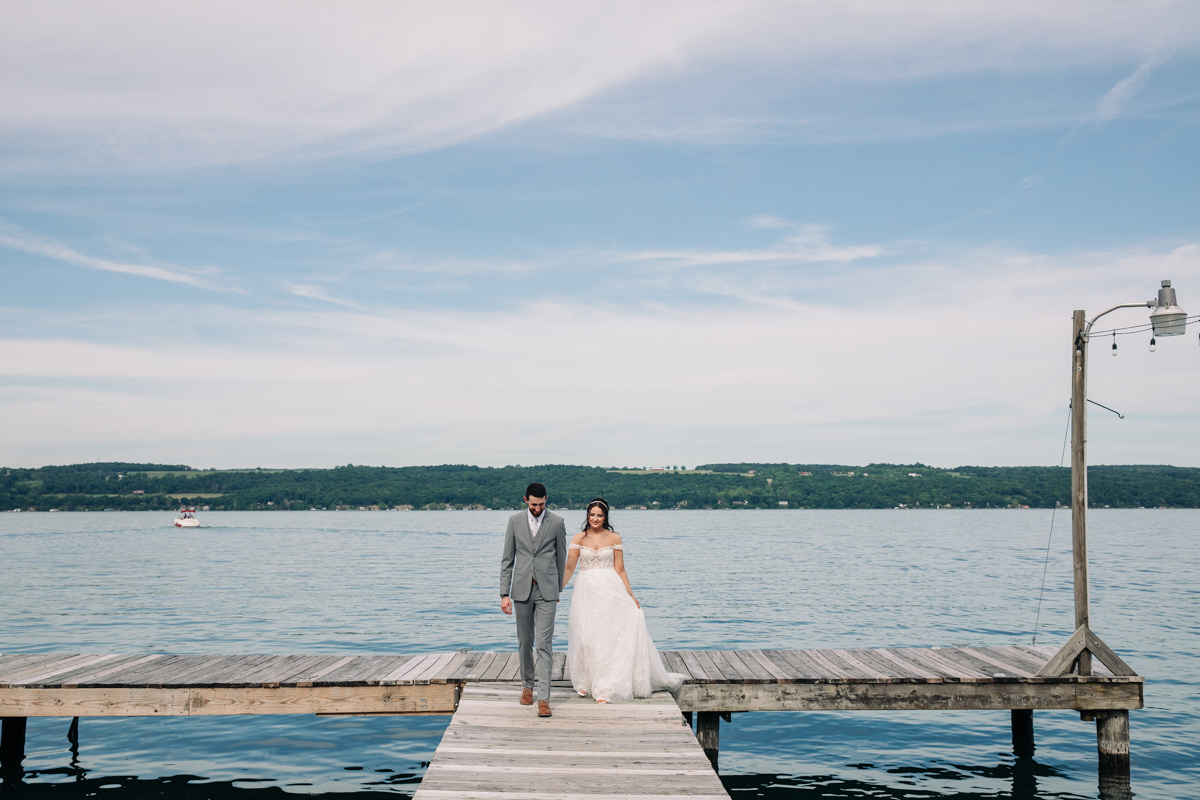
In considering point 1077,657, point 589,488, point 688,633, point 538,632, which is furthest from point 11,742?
point 589,488

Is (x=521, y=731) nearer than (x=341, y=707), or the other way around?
(x=521, y=731)

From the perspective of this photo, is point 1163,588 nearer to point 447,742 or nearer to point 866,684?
point 866,684

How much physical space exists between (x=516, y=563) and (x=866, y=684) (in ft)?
15.7

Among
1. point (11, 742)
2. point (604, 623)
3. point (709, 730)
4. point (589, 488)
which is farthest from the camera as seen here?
point (589, 488)

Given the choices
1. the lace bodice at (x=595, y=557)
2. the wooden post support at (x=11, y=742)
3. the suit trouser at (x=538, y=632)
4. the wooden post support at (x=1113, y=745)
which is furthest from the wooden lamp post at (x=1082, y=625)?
the wooden post support at (x=11, y=742)

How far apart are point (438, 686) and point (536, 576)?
231 cm

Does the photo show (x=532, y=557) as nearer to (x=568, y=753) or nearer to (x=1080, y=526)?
(x=568, y=753)

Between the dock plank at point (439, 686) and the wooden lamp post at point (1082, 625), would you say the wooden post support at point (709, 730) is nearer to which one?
the dock plank at point (439, 686)

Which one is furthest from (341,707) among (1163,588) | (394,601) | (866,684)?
(1163,588)

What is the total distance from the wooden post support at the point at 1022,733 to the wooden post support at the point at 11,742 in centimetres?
1550

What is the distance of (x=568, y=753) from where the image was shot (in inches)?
330

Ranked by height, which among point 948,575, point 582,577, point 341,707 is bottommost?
point 948,575

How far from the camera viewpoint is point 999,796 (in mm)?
12352

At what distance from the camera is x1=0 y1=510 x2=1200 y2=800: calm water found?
42.9 ft
